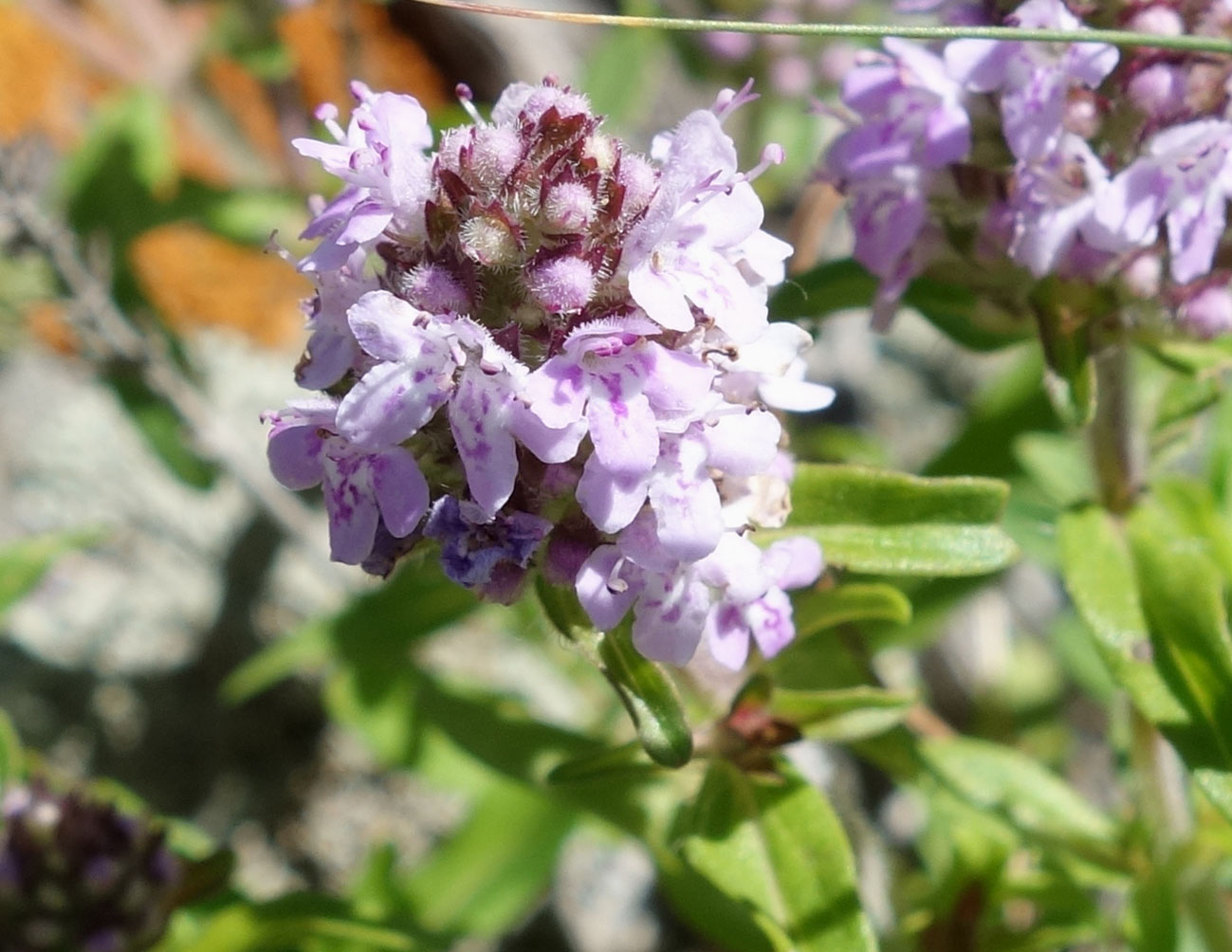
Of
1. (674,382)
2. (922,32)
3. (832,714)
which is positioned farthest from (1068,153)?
(832,714)

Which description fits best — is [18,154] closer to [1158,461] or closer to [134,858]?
[134,858]

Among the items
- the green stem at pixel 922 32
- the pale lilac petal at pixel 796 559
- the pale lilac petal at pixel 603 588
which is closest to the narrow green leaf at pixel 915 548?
the pale lilac petal at pixel 796 559

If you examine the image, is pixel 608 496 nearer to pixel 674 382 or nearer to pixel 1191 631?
pixel 674 382

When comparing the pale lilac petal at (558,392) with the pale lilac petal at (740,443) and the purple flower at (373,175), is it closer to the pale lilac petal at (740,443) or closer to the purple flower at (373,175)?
the pale lilac petal at (740,443)

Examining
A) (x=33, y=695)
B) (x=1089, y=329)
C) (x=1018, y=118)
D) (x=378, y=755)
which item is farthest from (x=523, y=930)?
(x=1018, y=118)

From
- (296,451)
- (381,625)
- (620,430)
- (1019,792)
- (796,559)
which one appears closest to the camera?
(620,430)
